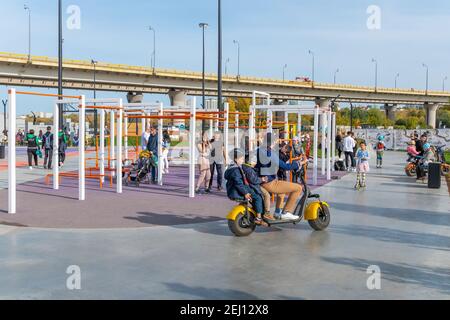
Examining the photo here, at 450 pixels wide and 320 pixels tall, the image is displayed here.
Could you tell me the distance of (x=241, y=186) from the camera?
916 centimetres

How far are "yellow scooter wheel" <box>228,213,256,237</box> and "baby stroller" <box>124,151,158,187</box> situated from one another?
28.2 feet

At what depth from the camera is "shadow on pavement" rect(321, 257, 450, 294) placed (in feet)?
20.9

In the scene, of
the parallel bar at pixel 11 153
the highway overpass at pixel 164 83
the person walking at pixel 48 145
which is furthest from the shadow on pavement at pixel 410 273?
the highway overpass at pixel 164 83

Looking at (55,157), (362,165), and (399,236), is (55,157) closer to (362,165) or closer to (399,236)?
(362,165)

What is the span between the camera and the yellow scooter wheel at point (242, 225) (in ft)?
29.5

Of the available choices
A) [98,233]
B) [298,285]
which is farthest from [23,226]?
[298,285]

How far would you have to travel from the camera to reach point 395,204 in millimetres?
13367

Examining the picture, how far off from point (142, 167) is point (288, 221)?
28.7ft

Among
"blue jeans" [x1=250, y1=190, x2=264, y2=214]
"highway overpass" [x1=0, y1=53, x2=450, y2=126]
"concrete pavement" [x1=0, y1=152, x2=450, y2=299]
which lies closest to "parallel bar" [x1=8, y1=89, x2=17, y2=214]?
"concrete pavement" [x1=0, y1=152, x2=450, y2=299]

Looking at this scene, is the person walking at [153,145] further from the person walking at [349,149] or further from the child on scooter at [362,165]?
the person walking at [349,149]

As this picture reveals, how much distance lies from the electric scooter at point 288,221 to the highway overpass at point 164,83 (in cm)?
4227

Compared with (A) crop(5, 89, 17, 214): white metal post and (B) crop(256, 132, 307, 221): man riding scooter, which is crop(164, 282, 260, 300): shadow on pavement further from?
(A) crop(5, 89, 17, 214): white metal post

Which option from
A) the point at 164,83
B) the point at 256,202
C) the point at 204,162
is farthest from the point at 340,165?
the point at 164,83

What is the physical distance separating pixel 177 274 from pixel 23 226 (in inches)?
178
